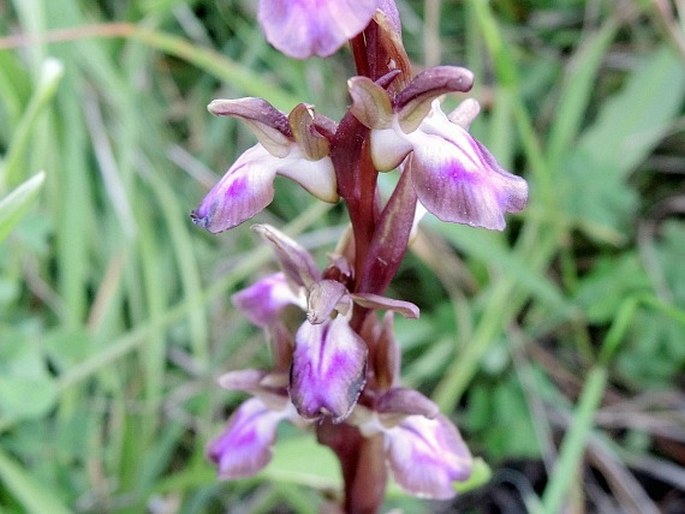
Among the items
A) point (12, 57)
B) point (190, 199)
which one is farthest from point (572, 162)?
point (12, 57)

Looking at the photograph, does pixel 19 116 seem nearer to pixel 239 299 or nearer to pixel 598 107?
pixel 239 299

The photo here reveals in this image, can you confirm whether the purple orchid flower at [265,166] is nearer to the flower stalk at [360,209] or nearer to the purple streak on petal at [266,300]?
the flower stalk at [360,209]

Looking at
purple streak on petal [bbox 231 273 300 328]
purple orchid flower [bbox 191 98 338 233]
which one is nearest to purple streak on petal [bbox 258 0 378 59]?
purple orchid flower [bbox 191 98 338 233]

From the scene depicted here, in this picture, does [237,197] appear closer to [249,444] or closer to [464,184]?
[464,184]

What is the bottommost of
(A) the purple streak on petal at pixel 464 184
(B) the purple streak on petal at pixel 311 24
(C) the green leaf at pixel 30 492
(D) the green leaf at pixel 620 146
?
(D) the green leaf at pixel 620 146

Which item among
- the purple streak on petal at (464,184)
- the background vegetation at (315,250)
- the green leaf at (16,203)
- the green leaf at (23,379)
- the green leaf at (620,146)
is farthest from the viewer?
the green leaf at (620,146)

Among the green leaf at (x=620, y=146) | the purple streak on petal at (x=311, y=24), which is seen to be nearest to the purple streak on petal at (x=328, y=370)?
the purple streak on petal at (x=311, y=24)

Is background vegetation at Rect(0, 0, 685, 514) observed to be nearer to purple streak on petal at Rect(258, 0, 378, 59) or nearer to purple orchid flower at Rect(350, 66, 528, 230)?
purple orchid flower at Rect(350, 66, 528, 230)
